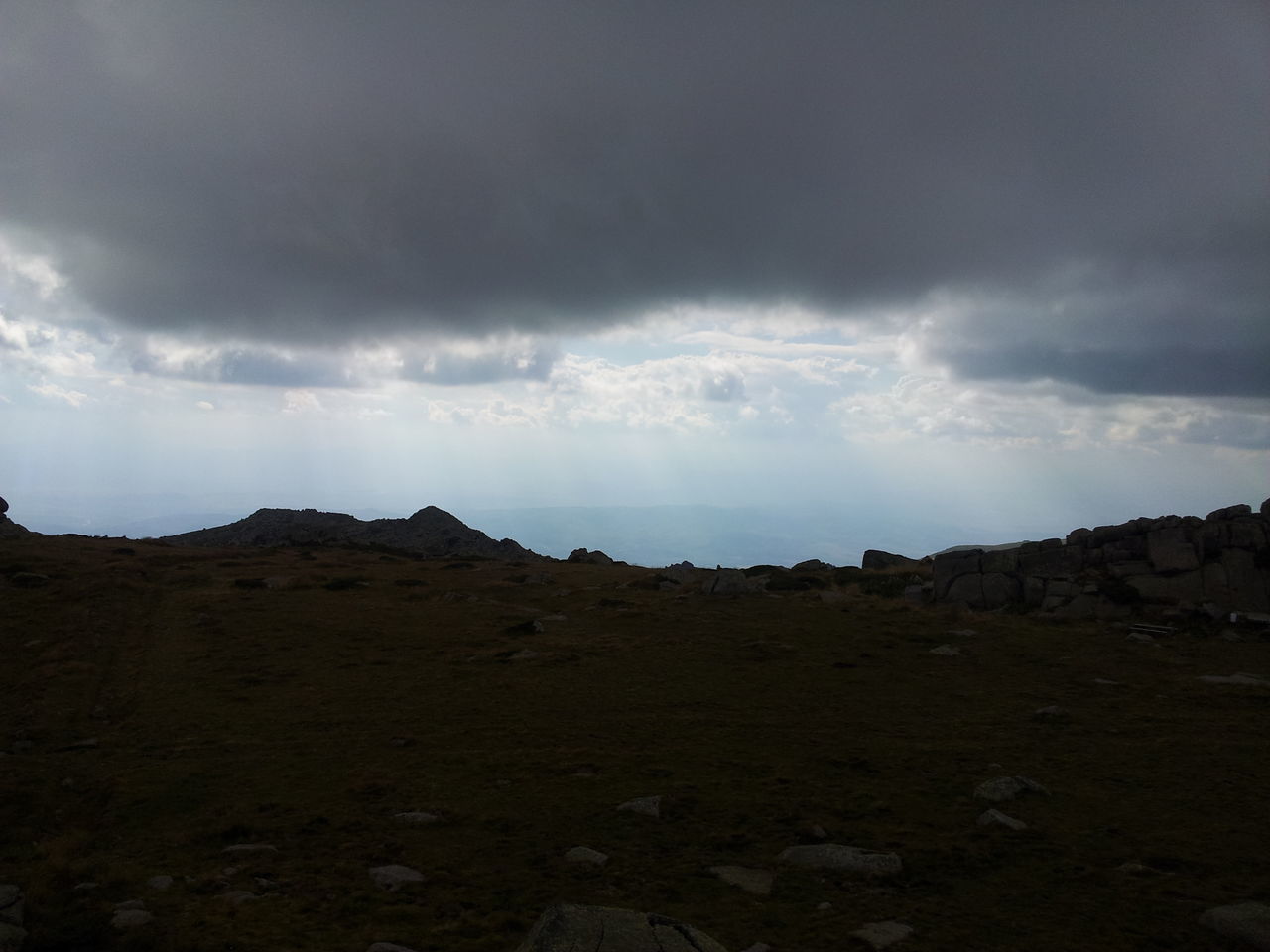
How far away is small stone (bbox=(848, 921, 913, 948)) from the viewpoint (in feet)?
31.9

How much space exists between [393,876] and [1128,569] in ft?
134

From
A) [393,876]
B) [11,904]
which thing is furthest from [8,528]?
[393,876]

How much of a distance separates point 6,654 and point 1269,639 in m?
47.8

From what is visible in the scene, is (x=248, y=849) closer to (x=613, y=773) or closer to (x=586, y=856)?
(x=586, y=856)

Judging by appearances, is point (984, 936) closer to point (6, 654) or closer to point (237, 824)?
point (237, 824)

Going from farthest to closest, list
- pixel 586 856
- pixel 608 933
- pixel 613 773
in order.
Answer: pixel 613 773 → pixel 586 856 → pixel 608 933

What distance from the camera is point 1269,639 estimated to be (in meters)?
31.7

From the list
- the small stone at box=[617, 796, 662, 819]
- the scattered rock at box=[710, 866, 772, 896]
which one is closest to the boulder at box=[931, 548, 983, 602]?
the small stone at box=[617, 796, 662, 819]

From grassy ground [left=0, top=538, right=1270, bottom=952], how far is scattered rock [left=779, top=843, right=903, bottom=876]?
28cm

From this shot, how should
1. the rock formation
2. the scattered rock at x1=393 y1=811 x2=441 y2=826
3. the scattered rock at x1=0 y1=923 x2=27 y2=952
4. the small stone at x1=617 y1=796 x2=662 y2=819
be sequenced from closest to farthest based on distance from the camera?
the scattered rock at x1=0 y1=923 x2=27 y2=952
the scattered rock at x1=393 y1=811 x2=441 y2=826
the small stone at x1=617 y1=796 x2=662 y2=819
the rock formation

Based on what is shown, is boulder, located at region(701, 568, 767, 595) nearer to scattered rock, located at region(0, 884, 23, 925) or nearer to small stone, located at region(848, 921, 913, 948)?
small stone, located at region(848, 921, 913, 948)

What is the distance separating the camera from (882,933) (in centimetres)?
996

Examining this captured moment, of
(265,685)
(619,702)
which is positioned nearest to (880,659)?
(619,702)

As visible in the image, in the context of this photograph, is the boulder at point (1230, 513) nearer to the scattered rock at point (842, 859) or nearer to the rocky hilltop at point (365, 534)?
the scattered rock at point (842, 859)
